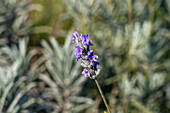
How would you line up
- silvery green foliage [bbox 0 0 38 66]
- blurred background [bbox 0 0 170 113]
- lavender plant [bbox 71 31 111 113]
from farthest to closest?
silvery green foliage [bbox 0 0 38 66]
blurred background [bbox 0 0 170 113]
lavender plant [bbox 71 31 111 113]

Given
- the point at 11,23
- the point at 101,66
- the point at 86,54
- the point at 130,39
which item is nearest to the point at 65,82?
the point at 101,66

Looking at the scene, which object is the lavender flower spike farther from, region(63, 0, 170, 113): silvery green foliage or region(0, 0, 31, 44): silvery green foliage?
region(0, 0, 31, 44): silvery green foliage

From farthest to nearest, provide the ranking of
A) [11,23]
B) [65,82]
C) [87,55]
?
[11,23], [65,82], [87,55]

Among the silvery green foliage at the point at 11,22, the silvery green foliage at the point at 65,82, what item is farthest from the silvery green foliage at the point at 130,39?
the silvery green foliage at the point at 11,22

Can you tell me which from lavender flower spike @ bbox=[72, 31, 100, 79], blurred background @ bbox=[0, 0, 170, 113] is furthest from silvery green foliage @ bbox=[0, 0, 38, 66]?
lavender flower spike @ bbox=[72, 31, 100, 79]

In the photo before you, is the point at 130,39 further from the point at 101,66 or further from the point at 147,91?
the point at 147,91

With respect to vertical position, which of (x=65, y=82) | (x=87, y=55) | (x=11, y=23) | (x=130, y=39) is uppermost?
(x=11, y=23)

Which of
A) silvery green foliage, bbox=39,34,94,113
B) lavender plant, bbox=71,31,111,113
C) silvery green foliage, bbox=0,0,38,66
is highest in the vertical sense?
silvery green foliage, bbox=0,0,38,66

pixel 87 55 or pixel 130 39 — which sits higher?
pixel 130 39

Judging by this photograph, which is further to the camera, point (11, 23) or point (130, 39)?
point (11, 23)

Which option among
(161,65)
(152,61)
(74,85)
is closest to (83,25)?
(74,85)
